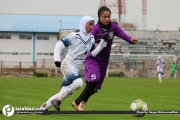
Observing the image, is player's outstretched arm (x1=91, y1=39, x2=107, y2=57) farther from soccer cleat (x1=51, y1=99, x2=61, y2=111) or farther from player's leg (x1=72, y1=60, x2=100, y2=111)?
soccer cleat (x1=51, y1=99, x2=61, y2=111)

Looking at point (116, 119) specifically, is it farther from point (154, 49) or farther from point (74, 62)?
point (154, 49)

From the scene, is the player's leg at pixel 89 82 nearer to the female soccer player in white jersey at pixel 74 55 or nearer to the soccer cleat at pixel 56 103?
the female soccer player in white jersey at pixel 74 55

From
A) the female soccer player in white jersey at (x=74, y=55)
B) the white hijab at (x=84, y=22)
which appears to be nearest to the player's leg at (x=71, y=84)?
the female soccer player in white jersey at (x=74, y=55)

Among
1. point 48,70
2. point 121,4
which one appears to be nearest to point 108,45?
point 48,70

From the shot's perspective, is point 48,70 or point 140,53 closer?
point 48,70

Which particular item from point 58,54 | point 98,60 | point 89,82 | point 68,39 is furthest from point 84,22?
point 89,82

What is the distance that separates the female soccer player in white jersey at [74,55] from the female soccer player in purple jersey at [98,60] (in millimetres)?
564

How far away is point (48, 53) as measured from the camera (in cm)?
8362

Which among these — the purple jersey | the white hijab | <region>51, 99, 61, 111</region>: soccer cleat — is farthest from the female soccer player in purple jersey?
<region>51, 99, 61, 111</region>: soccer cleat

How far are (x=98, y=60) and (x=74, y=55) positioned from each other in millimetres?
1004

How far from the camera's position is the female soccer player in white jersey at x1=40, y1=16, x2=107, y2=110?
1219 centimetres

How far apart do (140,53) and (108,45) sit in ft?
192

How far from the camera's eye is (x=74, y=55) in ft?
40.8

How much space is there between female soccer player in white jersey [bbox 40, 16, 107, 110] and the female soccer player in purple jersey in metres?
0.56
